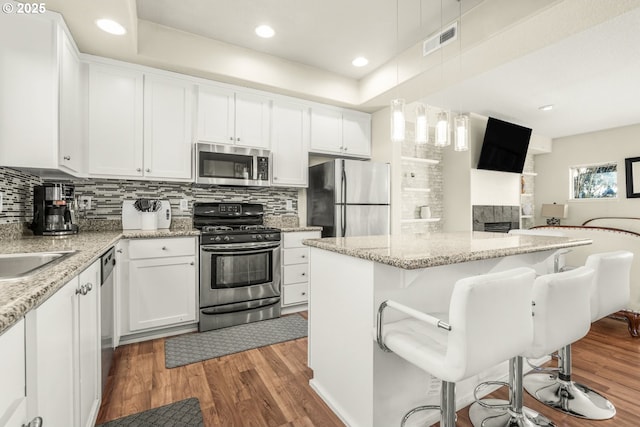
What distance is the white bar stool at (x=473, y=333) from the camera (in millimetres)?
1122

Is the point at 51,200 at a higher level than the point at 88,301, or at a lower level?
higher

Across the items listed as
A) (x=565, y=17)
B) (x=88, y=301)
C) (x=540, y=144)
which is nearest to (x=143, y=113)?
(x=88, y=301)

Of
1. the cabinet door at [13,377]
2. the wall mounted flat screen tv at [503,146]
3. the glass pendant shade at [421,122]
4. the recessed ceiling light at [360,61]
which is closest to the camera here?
the cabinet door at [13,377]

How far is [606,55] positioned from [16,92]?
16.1 feet

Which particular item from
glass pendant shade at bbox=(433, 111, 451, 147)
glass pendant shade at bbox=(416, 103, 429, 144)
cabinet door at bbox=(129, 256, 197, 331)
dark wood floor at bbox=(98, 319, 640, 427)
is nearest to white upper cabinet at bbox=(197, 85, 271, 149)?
cabinet door at bbox=(129, 256, 197, 331)

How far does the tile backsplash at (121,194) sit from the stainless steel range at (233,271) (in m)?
0.19

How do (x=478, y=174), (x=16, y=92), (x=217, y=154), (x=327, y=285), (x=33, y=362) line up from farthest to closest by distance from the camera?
(x=478, y=174) → (x=217, y=154) → (x=16, y=92) → (x=327, y=285) → (x=33, y=362)

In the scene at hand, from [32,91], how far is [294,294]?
2.70m

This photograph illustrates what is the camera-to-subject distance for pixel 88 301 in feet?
4.76

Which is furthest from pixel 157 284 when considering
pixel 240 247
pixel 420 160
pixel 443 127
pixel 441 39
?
pixel 420 160

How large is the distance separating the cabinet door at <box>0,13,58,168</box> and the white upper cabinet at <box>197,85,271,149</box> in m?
1.22

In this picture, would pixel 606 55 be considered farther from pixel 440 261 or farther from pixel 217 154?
pixel 217 154

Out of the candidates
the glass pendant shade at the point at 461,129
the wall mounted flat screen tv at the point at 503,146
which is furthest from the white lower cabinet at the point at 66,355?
the wall mounted flat screen tv at the point at 503,146

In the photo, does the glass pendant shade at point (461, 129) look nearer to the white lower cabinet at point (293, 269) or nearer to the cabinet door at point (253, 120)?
the white lower cabinet at point (293, 269)
